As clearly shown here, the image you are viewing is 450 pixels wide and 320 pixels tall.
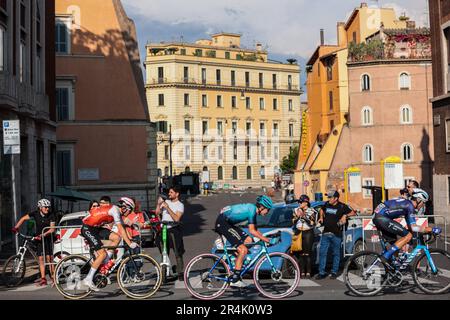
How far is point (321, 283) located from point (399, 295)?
2.18 meters

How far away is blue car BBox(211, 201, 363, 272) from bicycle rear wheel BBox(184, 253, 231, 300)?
3.90ft

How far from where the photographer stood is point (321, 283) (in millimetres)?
13492

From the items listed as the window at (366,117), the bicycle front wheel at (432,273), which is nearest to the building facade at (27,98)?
the bicycle front wheel at (432,273)

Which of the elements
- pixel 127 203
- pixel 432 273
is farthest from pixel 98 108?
pixel 432 273

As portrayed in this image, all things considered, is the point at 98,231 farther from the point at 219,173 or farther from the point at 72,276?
the point at 219,173

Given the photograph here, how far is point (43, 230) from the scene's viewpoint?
14312 millimetres

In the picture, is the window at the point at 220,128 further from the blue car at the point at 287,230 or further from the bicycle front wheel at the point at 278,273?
the bicycle front wheel at the point at 278,273

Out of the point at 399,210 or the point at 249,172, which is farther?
the point at 249,172

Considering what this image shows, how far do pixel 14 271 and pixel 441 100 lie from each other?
23017 mm

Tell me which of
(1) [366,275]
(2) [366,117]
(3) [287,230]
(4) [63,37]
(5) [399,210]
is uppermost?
(4) [63,37]

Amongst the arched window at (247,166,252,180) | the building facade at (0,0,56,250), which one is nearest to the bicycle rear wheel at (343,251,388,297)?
the building facade at (0,0,56,250)

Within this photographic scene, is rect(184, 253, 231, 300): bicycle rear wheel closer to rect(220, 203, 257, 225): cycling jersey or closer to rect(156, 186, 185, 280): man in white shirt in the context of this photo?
rect(220, 203, 257, 225): cycling jersey

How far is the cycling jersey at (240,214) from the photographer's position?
11.5 m

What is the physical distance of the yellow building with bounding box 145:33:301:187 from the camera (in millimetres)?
105000
